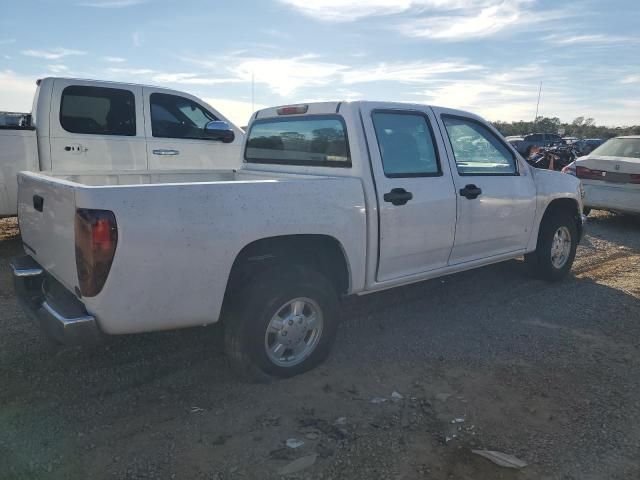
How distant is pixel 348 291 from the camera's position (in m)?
3.69

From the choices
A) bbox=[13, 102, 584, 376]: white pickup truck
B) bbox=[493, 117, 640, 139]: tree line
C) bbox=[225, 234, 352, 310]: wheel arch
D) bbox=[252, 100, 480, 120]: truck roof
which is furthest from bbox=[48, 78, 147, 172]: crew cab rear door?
bbox=[493, 117, 640, 139]: tree line

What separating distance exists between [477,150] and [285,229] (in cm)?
240

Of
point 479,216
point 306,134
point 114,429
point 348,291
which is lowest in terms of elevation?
point 114,429

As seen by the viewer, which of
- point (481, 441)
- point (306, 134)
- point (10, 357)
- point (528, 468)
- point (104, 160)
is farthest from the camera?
point (104, 160)

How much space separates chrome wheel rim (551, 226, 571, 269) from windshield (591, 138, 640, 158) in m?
4.69

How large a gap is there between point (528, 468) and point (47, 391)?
2.85m

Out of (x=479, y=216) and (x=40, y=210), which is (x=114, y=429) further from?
(x=479, y=216)

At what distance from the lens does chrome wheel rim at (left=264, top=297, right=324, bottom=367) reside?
3.34 metres

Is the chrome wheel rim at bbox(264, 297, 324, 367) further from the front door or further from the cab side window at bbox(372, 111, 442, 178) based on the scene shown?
the front door

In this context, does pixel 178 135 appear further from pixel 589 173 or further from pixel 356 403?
pixel 589 173

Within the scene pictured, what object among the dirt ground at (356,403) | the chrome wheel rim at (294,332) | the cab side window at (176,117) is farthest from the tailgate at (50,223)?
the cab side window at (176,117)

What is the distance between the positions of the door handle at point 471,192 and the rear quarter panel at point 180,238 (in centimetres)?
163

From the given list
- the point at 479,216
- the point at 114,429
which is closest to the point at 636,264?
the point at 479,216

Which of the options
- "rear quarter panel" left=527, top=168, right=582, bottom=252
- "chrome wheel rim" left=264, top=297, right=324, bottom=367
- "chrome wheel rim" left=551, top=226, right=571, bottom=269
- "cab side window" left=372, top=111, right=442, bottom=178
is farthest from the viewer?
"chrome wheel rim" left=551, top=226, right=571, bottom=269
